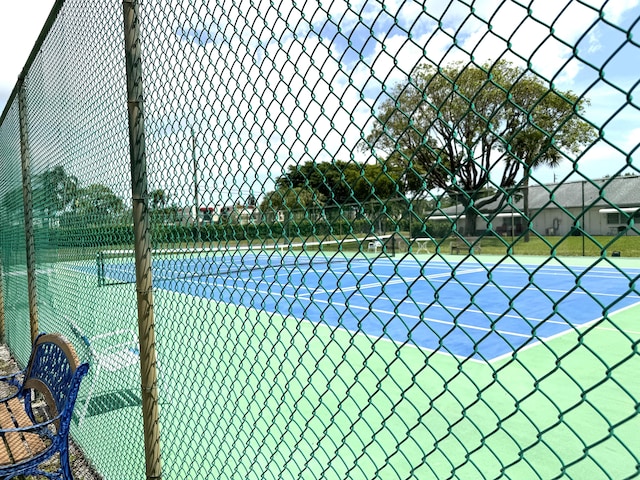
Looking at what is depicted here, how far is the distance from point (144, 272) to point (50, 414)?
1.33 m

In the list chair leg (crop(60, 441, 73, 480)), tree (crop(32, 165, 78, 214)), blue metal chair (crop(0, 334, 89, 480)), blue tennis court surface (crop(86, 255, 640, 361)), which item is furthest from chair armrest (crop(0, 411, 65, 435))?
tree (crop(32, 165, 78, 214))

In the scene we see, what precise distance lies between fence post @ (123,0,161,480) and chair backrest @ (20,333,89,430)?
0.33 metres

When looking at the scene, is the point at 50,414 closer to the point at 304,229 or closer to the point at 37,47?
the point at 304,229

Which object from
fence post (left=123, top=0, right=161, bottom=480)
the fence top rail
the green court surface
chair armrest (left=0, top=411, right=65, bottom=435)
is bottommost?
the green court surface

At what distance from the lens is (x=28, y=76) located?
5.07 metres

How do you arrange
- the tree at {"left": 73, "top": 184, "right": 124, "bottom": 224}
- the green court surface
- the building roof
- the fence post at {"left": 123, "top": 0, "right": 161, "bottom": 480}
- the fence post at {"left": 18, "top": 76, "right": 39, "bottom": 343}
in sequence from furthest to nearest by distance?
the fence post at {"left": 18, "top": 76, "right": 39, "bottom": 343} → the tree at {"left": 73, "top": 184, "right": 124, "bottom": 224} → the green court surface → the fence post at {"left": 123, "top": 0, "right": 161, "bottom": 480} → the building roof

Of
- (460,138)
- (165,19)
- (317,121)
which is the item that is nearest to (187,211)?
(165,19)

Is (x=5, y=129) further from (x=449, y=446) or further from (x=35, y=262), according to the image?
(x=449, y=446)

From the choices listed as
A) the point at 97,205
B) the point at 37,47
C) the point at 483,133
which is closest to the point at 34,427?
the point at 97,205

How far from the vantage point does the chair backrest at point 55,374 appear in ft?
8.26

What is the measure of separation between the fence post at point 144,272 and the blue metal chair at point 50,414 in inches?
13.2

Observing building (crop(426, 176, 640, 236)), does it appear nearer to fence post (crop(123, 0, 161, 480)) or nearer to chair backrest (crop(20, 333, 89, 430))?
fence post (crop(123, 0, 161, 480))

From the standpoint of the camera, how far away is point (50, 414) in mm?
3096

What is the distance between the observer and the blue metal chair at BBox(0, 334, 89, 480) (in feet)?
8.29
